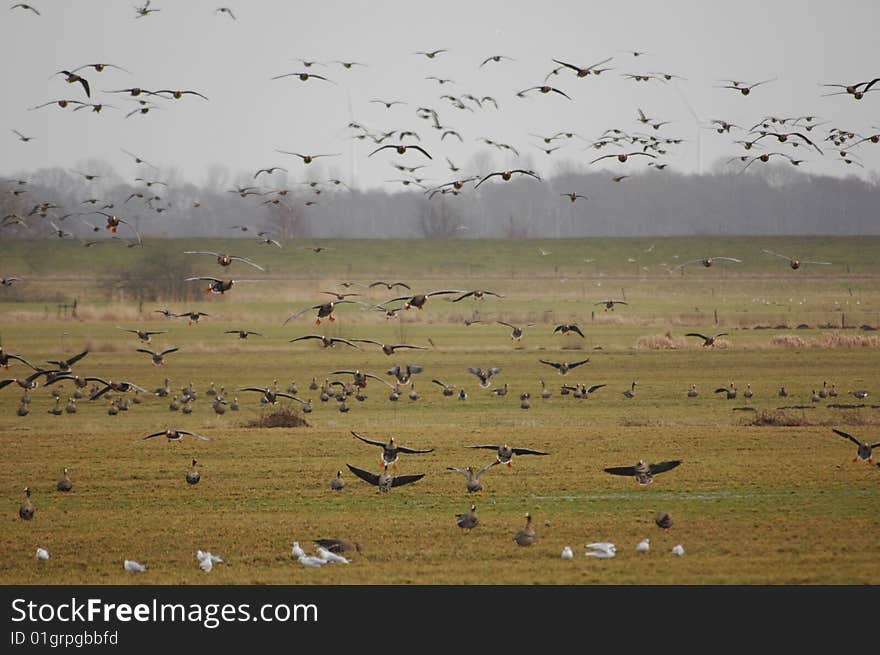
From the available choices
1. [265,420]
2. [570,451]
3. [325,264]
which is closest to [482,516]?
[570,451]

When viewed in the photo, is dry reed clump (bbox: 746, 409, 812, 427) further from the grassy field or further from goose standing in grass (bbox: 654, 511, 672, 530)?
goose standing in grass (bbox: 654, 511, 672, 530)

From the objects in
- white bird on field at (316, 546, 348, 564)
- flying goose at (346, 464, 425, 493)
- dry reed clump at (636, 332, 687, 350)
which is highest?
dry reed clump at (636, 332, 687, 350)

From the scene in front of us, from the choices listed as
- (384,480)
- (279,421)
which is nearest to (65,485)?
(384,480)

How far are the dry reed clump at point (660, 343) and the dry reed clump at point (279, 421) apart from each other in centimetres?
2514

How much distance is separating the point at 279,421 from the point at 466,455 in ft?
26.7

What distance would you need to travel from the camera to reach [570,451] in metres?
28.0

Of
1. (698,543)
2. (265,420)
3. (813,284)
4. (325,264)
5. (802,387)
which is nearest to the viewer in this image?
(698,543)

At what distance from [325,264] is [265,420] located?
76.2 m

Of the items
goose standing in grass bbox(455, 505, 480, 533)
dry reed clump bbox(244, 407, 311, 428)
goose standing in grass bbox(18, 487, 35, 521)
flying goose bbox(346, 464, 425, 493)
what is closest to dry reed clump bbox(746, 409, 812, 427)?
dry reed clump bbox(244, 407, 311, 428)

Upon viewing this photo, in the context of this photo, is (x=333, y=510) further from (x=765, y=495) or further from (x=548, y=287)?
(x=548, y=287)

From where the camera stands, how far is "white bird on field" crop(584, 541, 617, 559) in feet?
58.0

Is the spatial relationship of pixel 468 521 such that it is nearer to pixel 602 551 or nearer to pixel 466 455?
pixel 602 551

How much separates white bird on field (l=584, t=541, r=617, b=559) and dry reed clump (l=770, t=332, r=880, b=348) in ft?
130

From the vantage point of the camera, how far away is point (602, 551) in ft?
58.3
